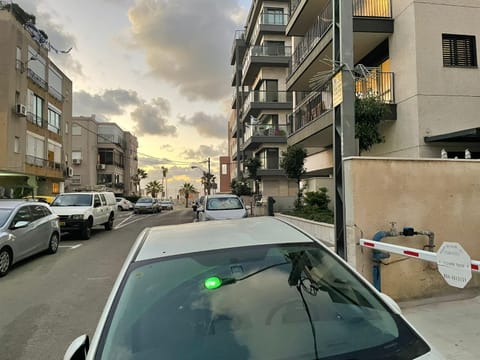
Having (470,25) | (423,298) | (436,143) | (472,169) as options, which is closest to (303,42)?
(470,25)

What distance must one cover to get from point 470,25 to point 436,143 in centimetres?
407

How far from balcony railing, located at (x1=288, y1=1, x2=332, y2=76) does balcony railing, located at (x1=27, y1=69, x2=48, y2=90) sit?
76.7 feet

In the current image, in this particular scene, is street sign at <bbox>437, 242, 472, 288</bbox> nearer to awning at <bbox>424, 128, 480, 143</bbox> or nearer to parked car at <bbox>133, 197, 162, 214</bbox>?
awning at <bbox>424, 128, 480, 143</bbox>

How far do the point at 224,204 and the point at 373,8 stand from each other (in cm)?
901

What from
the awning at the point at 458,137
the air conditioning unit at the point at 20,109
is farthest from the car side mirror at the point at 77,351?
the air conditioning unit at the point at 20,109

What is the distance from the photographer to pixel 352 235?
598cm

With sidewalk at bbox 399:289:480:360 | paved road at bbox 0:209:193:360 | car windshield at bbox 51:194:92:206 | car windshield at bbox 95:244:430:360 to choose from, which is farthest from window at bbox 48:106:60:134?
car windshield at bbox 95:244:430:360

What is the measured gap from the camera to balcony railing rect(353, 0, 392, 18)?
12320mm

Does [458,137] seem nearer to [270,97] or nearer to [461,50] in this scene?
[461,50]

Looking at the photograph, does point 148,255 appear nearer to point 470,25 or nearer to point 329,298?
point 329,298

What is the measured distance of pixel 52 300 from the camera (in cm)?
654

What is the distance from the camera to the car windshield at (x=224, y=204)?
15.3 metres

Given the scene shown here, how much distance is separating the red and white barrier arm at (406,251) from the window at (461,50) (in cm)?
884

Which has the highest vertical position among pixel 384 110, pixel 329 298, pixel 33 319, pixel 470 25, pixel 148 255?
pixel 470 25
